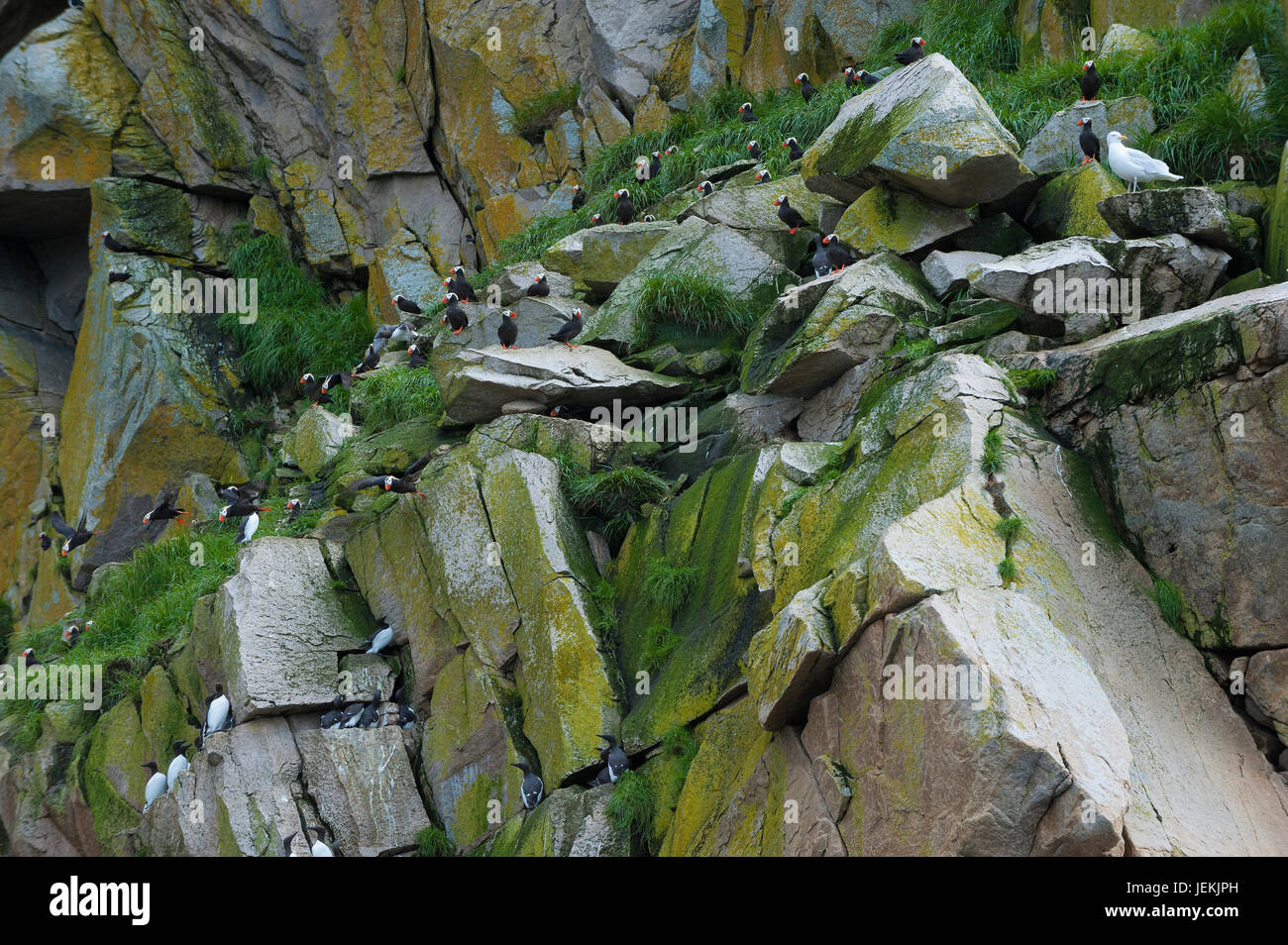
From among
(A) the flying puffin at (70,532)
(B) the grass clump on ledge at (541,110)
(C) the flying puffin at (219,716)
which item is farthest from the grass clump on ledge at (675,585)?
(B) the grass clump on ledge at (541,110)

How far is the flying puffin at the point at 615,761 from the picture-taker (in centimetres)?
841

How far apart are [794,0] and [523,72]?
5.13 meters

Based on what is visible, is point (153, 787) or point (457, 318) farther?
point (457, 318)

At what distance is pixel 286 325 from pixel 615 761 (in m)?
13.5

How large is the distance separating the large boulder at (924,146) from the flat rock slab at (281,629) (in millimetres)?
6456

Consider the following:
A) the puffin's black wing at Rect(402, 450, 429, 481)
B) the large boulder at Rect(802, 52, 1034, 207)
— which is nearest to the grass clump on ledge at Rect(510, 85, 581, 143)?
the large boulder at Rect(802, 52, 1034, 207)

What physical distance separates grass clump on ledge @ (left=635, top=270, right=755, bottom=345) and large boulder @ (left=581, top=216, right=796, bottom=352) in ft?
0.31

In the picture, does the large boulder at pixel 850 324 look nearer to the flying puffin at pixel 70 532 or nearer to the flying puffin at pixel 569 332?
the flying puffin at pixel 569 332

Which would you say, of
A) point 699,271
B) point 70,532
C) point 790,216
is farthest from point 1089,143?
point 70,532

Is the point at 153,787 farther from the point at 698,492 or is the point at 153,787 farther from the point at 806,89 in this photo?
the point at 806,89

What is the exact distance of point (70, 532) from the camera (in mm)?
18016

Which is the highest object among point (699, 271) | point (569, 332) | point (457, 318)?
point (699, 271)

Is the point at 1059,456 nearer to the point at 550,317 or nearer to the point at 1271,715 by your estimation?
the point at 1271,715

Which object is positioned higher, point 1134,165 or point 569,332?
point 1134,165
